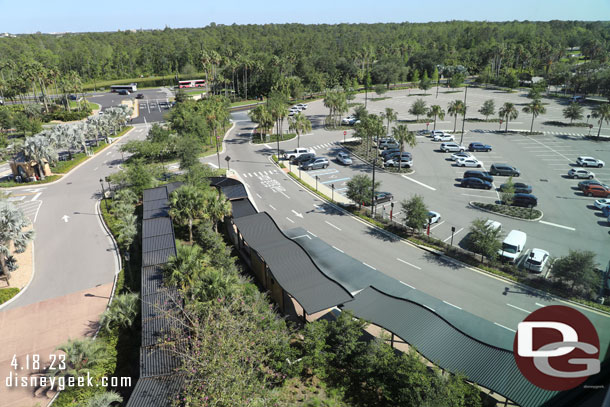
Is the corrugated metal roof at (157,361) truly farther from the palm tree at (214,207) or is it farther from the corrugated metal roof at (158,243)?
the palm tree at (214,207)

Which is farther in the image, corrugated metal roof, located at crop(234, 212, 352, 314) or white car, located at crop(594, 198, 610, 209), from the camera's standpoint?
white car, located at crop(594, 198, 610, 209)

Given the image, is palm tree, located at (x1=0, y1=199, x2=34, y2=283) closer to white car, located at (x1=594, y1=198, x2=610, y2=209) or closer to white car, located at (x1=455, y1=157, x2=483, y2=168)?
white car, located at (x1=455, y1=157, x2=483, y2=168)

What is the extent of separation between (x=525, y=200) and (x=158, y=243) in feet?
118

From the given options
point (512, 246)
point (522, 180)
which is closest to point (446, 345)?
point (512, 246)

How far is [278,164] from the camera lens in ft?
186

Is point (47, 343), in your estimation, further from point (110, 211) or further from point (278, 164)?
point (278, 164)

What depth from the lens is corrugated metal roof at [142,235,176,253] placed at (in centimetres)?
2731

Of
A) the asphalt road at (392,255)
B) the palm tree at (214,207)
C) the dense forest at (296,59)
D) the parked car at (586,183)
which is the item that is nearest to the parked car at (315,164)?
the asphalt road at (392,255)

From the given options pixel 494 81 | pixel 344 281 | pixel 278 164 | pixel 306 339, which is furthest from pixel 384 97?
pixel 306 339

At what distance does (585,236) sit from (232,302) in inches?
1255

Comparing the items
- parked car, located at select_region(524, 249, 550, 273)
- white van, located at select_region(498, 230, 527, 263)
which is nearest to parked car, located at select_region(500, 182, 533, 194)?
white van, located at select_region(498, 230, 527, 263)

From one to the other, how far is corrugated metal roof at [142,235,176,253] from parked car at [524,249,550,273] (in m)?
26.4

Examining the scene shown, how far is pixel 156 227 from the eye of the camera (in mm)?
30234

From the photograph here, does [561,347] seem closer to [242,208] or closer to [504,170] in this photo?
[242,208]
